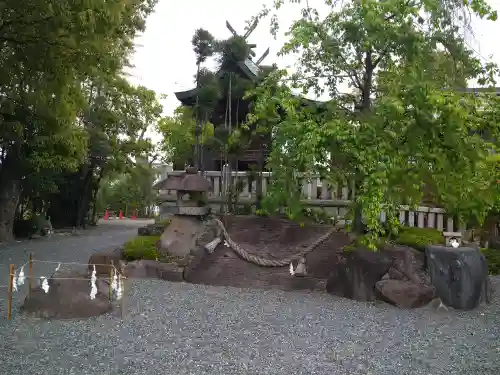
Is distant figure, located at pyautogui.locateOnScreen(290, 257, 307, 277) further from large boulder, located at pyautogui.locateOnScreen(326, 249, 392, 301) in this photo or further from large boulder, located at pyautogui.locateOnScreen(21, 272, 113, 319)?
large boulder, located at pyautogui.locateOnScreen(21, 272, 113, 319)

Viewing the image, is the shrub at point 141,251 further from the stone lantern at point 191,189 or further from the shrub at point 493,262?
the shrub at point 493,262

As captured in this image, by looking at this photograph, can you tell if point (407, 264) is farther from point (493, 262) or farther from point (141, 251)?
point (141, 251)

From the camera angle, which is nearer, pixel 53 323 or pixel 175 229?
pixel 53 323

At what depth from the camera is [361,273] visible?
7.71 m

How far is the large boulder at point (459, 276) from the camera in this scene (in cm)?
722

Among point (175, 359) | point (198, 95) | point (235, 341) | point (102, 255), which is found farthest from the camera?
point (198, 95)

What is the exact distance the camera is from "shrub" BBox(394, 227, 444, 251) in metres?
8.38

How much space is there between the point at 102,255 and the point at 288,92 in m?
5.23

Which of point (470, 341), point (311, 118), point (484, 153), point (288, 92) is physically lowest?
point (470, 341)

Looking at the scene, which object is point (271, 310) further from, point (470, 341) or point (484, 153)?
point (484, 153)

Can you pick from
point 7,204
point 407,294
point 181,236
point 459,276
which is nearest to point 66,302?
point 181,236

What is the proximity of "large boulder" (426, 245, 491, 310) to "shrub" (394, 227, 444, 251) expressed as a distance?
66 centimetres

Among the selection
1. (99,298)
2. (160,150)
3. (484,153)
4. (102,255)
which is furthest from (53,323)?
(160,150)

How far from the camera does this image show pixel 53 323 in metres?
5.82
